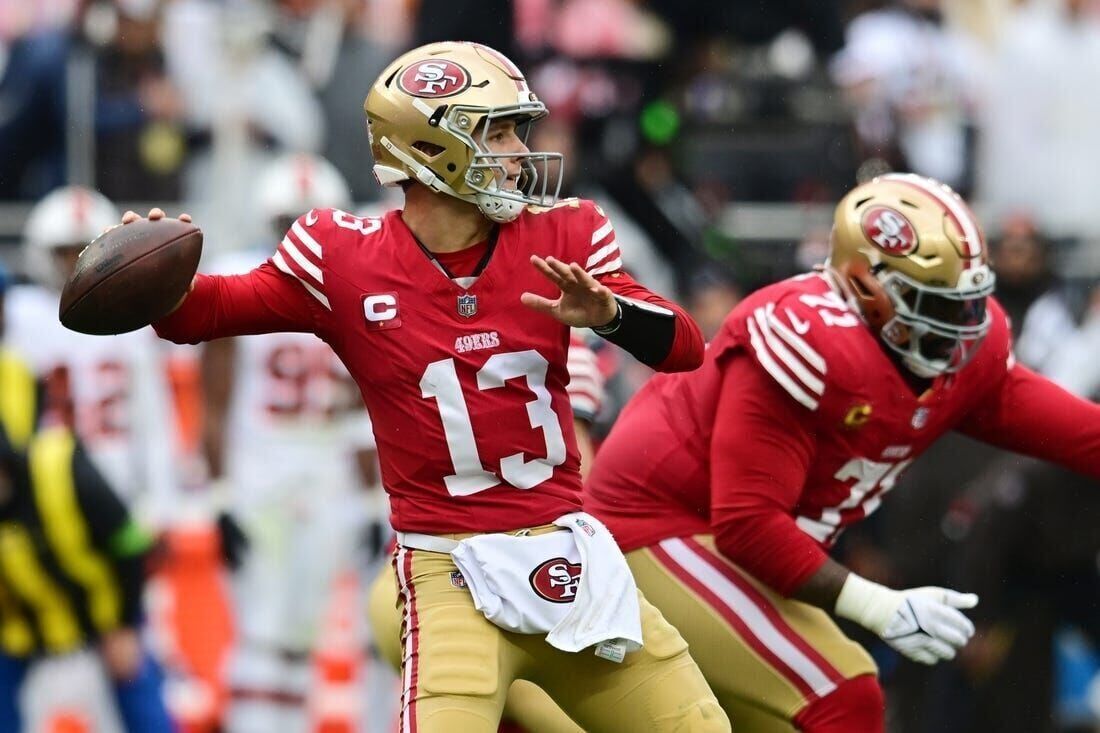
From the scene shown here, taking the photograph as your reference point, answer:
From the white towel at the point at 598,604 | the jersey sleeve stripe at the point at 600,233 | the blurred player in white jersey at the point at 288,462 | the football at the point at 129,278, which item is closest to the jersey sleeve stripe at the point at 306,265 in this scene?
the football at the point at 129,278

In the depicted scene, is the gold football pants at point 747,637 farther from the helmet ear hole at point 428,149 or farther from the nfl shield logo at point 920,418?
the helmet ear hole at point 428,149

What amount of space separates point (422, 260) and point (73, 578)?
10.3 feet

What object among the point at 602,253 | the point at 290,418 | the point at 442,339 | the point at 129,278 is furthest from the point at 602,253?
the point at 290,418

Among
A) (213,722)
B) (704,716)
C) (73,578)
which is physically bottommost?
(213,722)

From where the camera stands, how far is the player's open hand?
4.31m

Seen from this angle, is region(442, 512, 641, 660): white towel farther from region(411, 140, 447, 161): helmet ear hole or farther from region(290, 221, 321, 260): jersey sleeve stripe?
region(411, 140, 447, 161): helmet ear hole

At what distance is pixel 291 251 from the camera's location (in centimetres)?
464

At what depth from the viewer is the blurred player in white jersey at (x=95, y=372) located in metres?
8.41

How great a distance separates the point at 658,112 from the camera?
9.05m

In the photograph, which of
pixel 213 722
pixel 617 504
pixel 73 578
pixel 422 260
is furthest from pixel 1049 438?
pixel 213 722

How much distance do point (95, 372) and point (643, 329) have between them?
14.7 feet

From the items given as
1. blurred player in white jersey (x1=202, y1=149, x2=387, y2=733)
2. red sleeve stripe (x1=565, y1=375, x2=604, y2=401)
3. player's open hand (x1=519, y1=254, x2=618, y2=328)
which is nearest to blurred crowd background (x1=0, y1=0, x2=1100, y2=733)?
blurred player in white jersey (x1=202, y1=149, x2=387, y2=733)

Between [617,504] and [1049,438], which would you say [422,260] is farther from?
[1049,438]

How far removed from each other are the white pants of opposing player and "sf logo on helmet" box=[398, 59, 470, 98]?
3.97 meters
